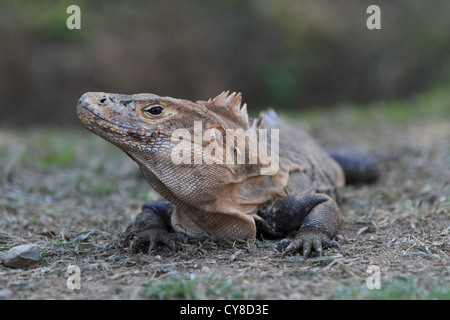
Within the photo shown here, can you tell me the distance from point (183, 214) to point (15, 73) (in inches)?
474

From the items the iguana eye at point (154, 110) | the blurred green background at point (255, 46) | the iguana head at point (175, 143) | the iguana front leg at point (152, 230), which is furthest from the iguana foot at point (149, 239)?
the blurred green background at point (255, 46)

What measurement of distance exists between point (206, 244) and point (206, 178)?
81cm

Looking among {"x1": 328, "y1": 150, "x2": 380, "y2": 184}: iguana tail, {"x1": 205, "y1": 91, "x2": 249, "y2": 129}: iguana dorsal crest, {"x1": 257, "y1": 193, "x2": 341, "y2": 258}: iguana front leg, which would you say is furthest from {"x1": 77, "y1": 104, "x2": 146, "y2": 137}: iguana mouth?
{"x1": 328, "y1": 150, "x2": 380, "y2": 184}: iguana tail

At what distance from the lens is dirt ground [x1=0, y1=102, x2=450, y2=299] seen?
407 cm

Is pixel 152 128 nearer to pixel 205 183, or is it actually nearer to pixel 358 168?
pixel 205 183

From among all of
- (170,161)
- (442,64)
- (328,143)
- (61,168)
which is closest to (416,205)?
(170,161)

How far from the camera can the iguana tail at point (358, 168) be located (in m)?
8.28

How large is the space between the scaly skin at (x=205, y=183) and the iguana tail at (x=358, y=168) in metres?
2.30

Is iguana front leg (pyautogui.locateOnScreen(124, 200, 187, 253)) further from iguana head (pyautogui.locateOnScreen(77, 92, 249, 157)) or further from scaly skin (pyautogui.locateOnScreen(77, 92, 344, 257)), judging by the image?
iguana head (pyautogui.locateOnScreen(77, 92, 249, 157))

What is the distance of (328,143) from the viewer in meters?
11.0

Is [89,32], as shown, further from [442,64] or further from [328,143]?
[442,64]

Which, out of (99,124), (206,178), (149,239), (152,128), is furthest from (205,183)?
(99,124)

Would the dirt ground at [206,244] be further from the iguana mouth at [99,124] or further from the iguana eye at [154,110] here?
the iguana eye at [154,110]
